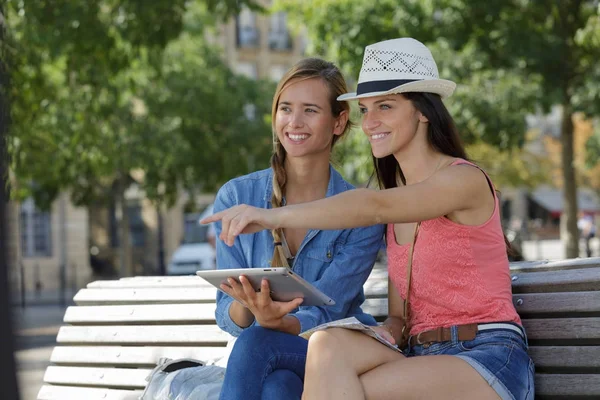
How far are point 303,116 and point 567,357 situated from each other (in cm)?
128

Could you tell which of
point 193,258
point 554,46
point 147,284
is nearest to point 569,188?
point 554,46

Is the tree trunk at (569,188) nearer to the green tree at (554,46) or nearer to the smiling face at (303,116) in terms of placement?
the green tree at (554,46)

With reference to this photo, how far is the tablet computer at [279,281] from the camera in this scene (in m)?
3.12

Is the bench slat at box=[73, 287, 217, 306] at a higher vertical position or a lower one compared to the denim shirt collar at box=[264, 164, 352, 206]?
lower

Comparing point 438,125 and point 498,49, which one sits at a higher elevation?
point 498,49

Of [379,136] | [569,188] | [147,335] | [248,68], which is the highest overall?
[379,136]

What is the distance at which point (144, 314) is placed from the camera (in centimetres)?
463

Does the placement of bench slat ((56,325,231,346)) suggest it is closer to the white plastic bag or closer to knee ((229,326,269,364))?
the white plastic bag

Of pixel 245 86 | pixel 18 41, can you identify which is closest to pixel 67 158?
pixel 245 86

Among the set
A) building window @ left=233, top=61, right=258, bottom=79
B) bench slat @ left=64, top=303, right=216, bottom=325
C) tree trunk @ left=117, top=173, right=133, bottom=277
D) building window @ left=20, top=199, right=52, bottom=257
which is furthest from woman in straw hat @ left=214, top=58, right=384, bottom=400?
building window @ left=233, top=61, right=258, bottom=79

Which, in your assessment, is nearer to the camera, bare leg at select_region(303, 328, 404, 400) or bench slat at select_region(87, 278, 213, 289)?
bare leg at select_region(303, 328, 404, 400)

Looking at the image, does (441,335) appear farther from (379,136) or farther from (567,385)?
(379,136)

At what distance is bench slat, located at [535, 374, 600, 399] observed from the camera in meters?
3.45

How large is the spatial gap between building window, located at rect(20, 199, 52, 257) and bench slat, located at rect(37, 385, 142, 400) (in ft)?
103
